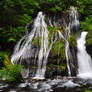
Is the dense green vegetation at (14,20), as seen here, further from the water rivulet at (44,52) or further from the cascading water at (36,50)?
the cascading water at (36,50)

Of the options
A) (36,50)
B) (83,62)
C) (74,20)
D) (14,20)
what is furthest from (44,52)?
(74,20)

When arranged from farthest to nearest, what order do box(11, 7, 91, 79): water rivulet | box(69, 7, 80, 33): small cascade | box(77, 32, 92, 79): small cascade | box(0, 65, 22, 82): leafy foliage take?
box(69, 7, 80, 33): small cascade → box(77, 32, 92, 79): small cascade → box(11, 7, 91, 79): water rivulet → box(0, 65, 22, 82): leafy foliage

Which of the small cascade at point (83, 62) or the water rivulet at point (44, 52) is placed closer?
the water rivulet at point (44, 52)

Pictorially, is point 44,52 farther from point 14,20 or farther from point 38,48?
point 14,20

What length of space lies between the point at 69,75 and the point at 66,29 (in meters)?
5.41

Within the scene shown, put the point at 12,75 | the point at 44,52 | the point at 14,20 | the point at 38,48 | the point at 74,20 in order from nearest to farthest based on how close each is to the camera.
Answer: the point at 12,75 → the point at 44,52 → the point at 38,48 → the point at 14,20 → the point at 74,20

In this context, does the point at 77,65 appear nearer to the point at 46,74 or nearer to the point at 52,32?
the point at 46,74

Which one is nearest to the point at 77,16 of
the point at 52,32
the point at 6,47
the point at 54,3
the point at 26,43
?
the point at 54,3

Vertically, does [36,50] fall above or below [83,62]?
above

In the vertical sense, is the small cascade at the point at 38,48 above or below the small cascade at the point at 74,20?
below

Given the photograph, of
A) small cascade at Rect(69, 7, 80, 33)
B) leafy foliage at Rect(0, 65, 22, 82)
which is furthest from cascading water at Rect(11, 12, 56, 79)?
small cascade at Rect(69, 7, 80, 33)

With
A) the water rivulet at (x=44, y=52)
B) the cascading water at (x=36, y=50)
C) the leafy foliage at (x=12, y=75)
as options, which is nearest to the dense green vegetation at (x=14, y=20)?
the water rivulet at (x=44, y=52)

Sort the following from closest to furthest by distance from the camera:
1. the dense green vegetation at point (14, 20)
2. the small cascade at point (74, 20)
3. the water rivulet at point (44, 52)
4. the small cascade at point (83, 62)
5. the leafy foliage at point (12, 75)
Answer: the leafy foliage at point (12, 75)
the water rivulet at point (44, 52)
the small cascade at point (83, 62)
the dense green vegetation at point (14, 20)
the small cascade at point (74, 20)

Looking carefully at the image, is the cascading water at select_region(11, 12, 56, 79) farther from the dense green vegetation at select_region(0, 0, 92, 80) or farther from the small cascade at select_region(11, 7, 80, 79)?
the dense green vegetation at select_region(0, 0, 92, 80)
